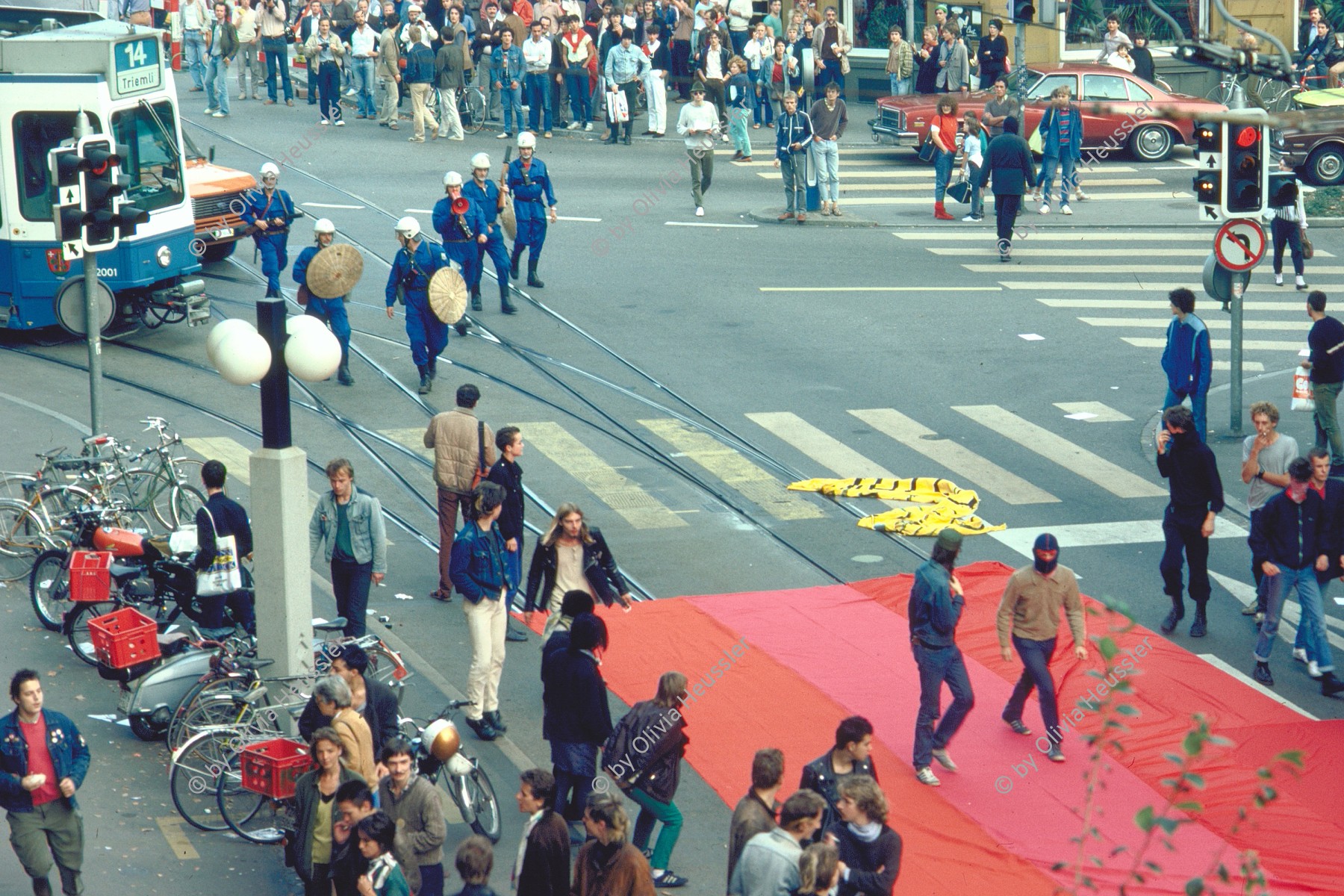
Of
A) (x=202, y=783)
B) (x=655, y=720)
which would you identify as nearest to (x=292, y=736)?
(x=202, y=783)

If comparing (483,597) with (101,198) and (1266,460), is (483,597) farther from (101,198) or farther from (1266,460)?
(1266,460)

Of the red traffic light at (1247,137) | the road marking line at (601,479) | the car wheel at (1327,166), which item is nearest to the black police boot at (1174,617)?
the road marking line at (601,479)

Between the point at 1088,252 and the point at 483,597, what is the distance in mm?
16224

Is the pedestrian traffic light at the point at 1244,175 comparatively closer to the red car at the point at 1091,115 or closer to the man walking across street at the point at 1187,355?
the man walking across street at the point at 1187,355

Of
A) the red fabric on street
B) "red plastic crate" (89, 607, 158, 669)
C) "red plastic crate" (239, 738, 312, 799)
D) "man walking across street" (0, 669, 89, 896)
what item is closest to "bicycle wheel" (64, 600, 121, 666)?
"red plastic crate" (89, 607, 158, 669)

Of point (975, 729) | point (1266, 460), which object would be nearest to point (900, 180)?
point (1266, 460)

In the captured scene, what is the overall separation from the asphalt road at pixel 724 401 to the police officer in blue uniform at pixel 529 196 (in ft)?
2.55

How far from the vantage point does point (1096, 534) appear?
48.3ft

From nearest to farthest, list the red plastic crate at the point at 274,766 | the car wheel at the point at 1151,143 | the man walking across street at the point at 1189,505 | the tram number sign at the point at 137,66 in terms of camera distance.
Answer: the red plastic crate at the point at 274,766, the man walking across street at the point at 1189,505, the tram number sign at the point at 137,66, the car wheel at the point at 1151,143

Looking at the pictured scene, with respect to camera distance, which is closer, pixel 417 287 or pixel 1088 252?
pixel 417 287

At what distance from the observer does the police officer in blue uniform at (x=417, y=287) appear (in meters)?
17.2

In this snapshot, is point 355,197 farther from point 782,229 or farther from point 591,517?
point 591,517

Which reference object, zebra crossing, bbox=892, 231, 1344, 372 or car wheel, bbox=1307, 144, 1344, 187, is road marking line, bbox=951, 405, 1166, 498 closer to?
zebra crossing, bbox=892, 231, 1344, 372

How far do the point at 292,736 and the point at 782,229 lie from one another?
56.5 ft
